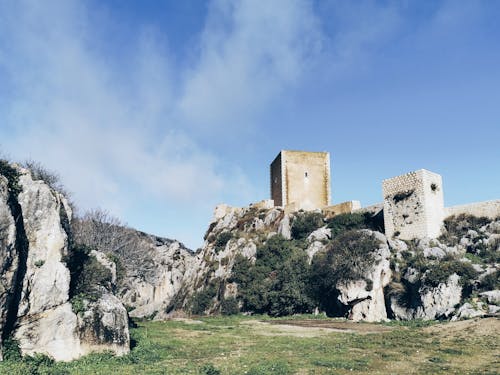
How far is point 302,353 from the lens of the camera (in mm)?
19078

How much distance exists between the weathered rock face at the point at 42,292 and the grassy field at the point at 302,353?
0.87m

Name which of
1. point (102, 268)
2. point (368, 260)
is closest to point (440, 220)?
point (368, 260)

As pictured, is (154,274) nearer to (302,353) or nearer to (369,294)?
(369,294)

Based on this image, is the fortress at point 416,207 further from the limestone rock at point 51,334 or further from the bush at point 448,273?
the limestone rock at point 51,334

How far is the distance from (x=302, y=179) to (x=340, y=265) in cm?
2532

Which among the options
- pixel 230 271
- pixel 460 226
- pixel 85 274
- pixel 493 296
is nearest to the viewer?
pixel 85 274

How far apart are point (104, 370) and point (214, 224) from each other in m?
55.0

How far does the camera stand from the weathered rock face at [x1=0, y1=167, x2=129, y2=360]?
1647 centimetres

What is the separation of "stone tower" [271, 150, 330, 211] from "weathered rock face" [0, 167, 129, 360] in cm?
4417

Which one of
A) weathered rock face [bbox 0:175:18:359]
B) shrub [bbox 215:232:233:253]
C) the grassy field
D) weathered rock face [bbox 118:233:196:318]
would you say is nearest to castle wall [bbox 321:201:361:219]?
shrub [bbox 215:232:233:253]

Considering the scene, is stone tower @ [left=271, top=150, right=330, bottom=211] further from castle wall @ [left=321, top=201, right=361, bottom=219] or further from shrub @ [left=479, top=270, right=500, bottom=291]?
shrub @ [left=479, top=270, right=500, bottom=291]

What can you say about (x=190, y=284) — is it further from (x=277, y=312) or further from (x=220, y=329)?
(x=220, y=329)

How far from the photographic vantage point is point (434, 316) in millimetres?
32875

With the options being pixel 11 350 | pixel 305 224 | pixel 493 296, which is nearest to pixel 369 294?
pixel 493 296
